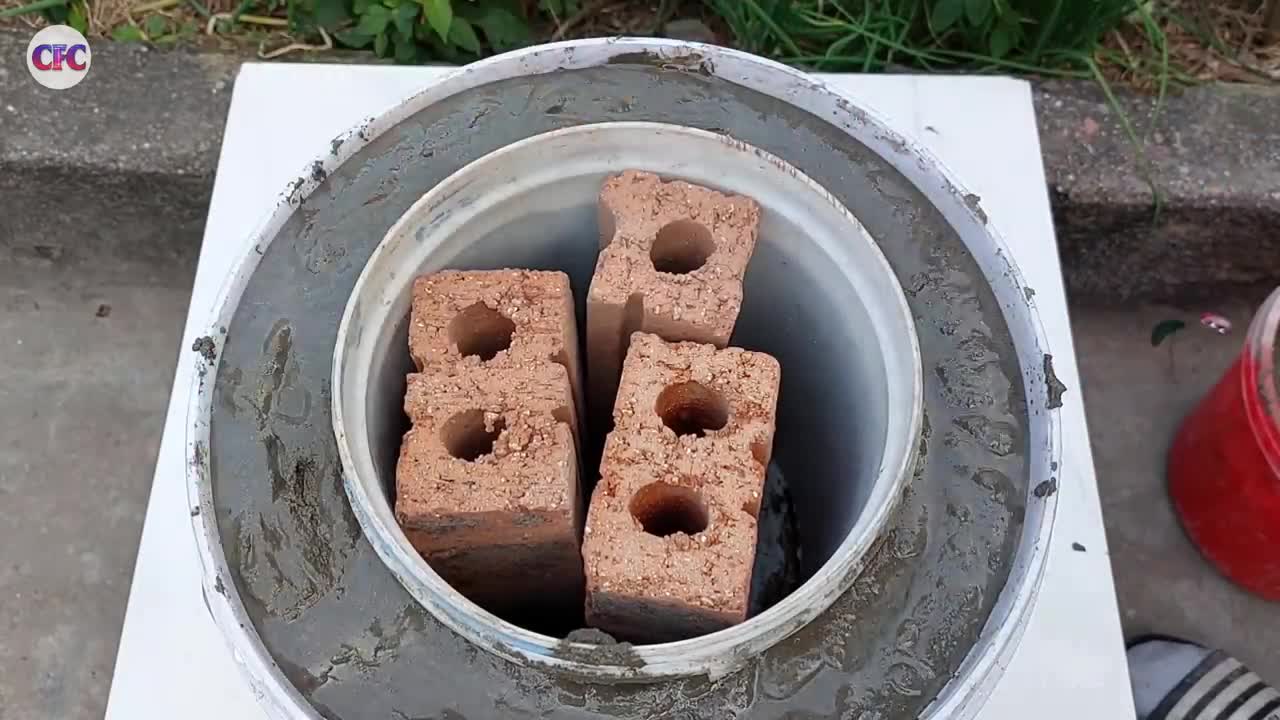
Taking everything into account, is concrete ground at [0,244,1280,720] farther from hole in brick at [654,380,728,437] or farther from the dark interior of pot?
hole in brick at [654,380,728,437]

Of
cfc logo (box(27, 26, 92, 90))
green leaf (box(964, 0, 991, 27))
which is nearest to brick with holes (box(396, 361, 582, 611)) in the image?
green leaf (box(964, 0, 991, 27))

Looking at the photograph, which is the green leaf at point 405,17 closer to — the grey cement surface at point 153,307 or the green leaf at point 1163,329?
the grey cement surface at point 153,307

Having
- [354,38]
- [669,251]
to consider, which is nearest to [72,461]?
[354,38]

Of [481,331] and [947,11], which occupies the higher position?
[947,11]

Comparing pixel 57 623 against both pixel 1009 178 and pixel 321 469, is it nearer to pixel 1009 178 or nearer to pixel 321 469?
pixel 321 469


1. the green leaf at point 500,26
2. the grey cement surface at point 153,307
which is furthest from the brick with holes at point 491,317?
the grey cement surface at point 153,307

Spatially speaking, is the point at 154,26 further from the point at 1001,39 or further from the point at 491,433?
the point at 1001,39
